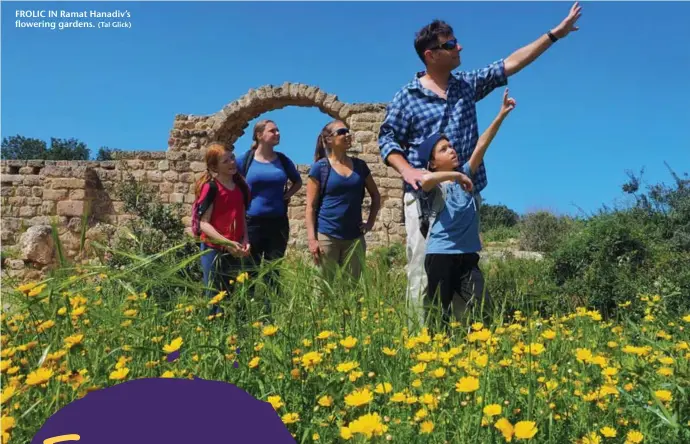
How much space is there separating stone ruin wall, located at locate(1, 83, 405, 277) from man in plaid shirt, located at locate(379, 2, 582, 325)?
265 inches

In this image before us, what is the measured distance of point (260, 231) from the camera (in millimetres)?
4344

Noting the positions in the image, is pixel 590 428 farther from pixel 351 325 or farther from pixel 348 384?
pixel 351 325

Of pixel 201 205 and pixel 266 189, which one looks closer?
pixel 201 205

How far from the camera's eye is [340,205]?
13.4ft

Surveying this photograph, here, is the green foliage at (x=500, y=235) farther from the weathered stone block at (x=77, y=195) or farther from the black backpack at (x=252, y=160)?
the black backpack at (x=252, y=160)

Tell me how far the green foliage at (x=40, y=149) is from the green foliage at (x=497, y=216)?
81.5ft

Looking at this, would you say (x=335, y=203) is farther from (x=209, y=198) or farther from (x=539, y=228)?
(x=539, y=228)

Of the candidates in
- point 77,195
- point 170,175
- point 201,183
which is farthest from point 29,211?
point 201,183

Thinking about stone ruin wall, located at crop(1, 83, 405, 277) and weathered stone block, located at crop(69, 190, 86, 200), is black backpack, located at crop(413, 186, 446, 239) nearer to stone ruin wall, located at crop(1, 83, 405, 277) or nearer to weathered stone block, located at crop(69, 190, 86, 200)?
stone ruin wall, located at crop(1, 83, 405, 277)

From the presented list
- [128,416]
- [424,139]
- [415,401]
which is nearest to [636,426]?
[415,401]

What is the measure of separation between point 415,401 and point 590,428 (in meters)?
0.49

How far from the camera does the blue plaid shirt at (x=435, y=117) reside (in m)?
3.20

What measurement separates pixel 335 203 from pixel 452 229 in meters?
1.26

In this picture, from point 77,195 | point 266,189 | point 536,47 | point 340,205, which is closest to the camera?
point 536,47
